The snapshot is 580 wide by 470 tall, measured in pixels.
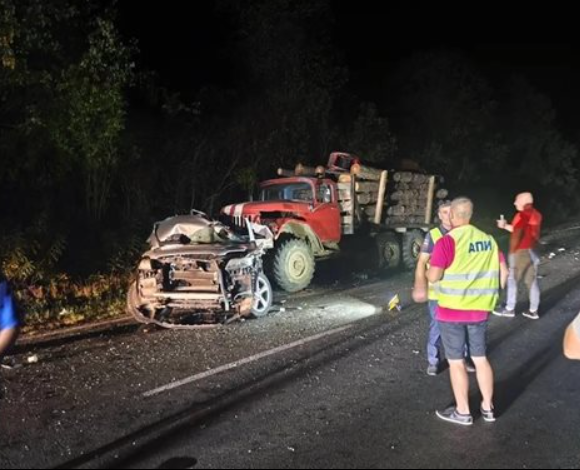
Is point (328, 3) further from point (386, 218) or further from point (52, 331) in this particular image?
point (52, 331)

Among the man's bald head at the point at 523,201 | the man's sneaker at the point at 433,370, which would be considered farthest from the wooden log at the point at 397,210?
the man's sneaker at the point at 433,370

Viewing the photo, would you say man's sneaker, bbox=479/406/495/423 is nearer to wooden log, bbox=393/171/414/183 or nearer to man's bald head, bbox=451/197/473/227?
man's bald head, bbox=451/197/473/227

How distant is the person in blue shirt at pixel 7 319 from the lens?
3758 millimetres

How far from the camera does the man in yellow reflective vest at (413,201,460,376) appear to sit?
507 centimetres

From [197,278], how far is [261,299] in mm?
1039

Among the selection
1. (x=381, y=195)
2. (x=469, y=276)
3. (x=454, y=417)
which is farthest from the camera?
(x=381, y=195)

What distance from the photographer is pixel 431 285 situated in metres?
5.55

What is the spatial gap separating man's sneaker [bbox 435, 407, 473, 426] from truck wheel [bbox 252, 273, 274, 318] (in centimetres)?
426

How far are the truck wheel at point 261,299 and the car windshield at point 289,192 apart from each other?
12.2ft

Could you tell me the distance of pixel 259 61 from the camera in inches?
667

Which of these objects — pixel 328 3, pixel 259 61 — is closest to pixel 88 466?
pixel 259 61

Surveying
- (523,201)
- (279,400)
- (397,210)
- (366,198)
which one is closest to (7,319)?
(279,400)

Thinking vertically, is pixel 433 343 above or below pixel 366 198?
below

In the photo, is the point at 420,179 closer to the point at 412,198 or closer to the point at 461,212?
the point at 412,198
